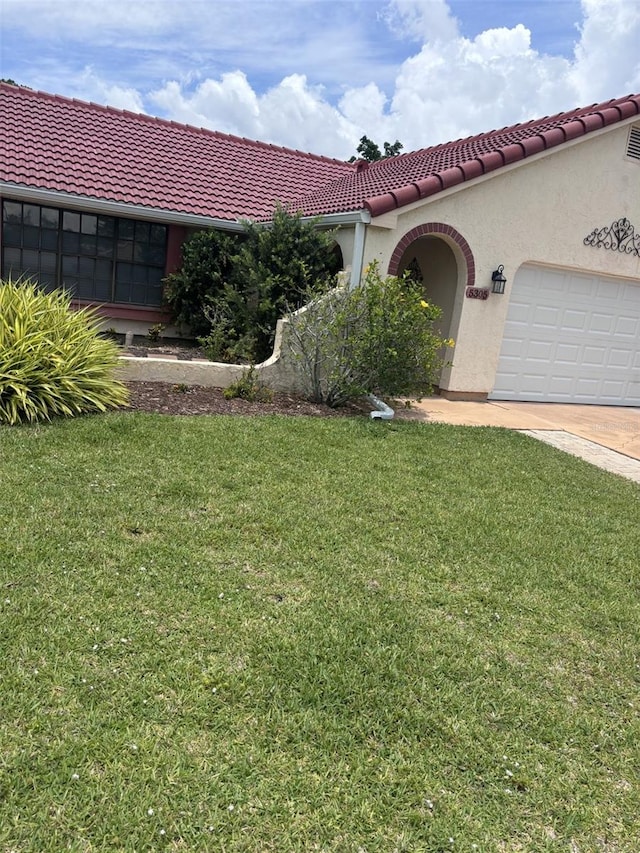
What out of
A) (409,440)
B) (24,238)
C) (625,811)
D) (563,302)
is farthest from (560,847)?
(24,238)

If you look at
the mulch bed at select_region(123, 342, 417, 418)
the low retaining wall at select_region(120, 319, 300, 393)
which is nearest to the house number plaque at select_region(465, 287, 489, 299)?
the mulch bed at select_region(123, 342, 417, 418)

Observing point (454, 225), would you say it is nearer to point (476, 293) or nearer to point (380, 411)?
point (476, 293)

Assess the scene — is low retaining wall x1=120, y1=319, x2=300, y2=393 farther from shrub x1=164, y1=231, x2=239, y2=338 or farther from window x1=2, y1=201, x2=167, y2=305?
window x1=2, y1=201, x2=167, y2=305

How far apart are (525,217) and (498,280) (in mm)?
1255

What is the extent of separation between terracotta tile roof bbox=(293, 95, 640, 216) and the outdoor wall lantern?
1.67 m

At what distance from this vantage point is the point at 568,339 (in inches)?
471

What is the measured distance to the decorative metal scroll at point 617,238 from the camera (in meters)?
11.4

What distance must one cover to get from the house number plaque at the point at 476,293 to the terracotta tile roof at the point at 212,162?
72.0 inches

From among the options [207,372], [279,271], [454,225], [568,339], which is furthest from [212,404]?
[568,339]

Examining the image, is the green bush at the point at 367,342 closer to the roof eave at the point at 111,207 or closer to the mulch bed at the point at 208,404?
the mulch bed at the point at 208,404

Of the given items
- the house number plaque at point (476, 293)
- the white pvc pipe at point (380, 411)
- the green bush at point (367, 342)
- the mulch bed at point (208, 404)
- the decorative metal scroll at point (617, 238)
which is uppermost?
the decorative metal scroll at point (617, 238)

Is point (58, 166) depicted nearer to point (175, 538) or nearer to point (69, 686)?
point (175, 538)

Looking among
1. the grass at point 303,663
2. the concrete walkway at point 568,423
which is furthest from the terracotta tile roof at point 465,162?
the grass at point 303,663

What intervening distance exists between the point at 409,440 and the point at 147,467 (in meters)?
3.36
